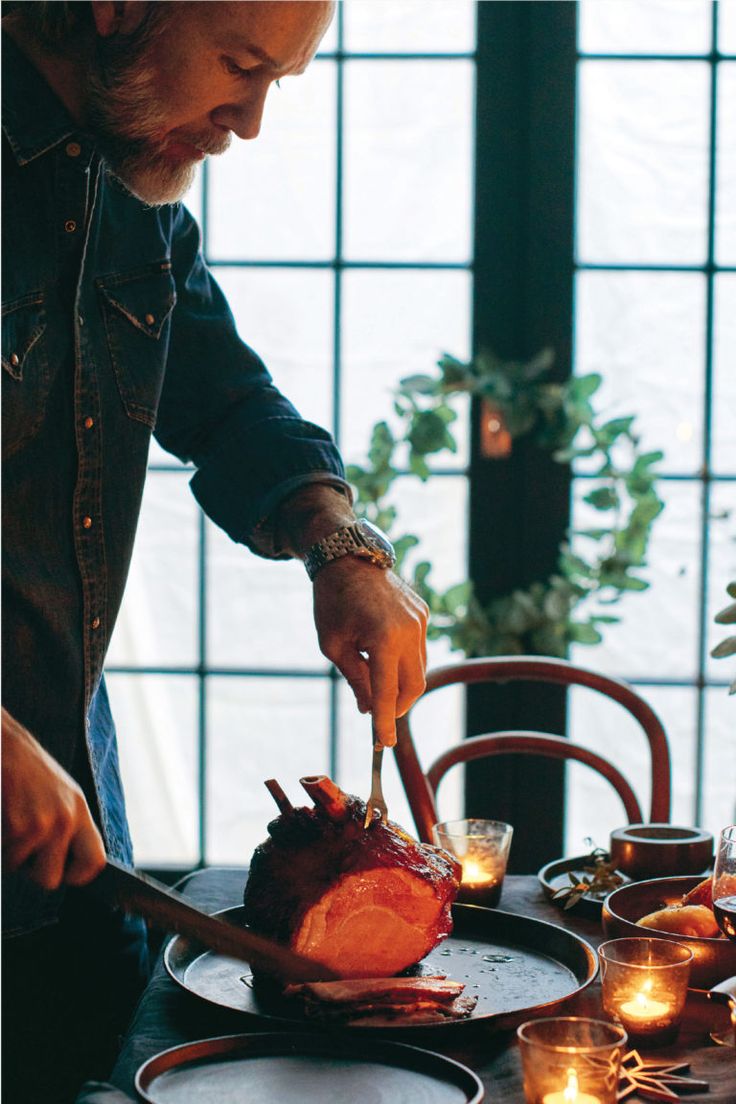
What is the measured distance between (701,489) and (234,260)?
1.17 metres

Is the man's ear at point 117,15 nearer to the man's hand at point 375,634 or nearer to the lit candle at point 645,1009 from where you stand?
the man's hand at point 375,634

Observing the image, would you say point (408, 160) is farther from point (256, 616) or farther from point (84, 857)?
point (84, 857)

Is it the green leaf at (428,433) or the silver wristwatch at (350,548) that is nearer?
the silver wristwatch at (350,548)

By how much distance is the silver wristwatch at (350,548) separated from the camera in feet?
4.89

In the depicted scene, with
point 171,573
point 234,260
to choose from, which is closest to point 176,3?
Answer: point 234,260

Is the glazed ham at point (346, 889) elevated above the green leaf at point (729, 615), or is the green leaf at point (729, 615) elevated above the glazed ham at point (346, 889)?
the green leaf at point (729, 615)

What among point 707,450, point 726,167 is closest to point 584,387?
point 707,450

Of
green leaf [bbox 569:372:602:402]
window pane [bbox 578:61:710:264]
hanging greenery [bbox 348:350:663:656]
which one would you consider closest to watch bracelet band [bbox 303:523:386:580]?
hanging greenery [bbox 348:350:663:656]

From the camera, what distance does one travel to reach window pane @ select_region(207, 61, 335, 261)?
9.10ft

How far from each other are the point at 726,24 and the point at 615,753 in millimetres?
1632

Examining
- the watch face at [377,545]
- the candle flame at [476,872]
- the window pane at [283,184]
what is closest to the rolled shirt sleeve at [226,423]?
the watch face at [377,545]

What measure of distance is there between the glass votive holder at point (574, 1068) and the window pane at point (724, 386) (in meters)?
2.00

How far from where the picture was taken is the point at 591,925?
143 centimetres

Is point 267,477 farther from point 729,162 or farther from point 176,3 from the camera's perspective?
point 729,162
